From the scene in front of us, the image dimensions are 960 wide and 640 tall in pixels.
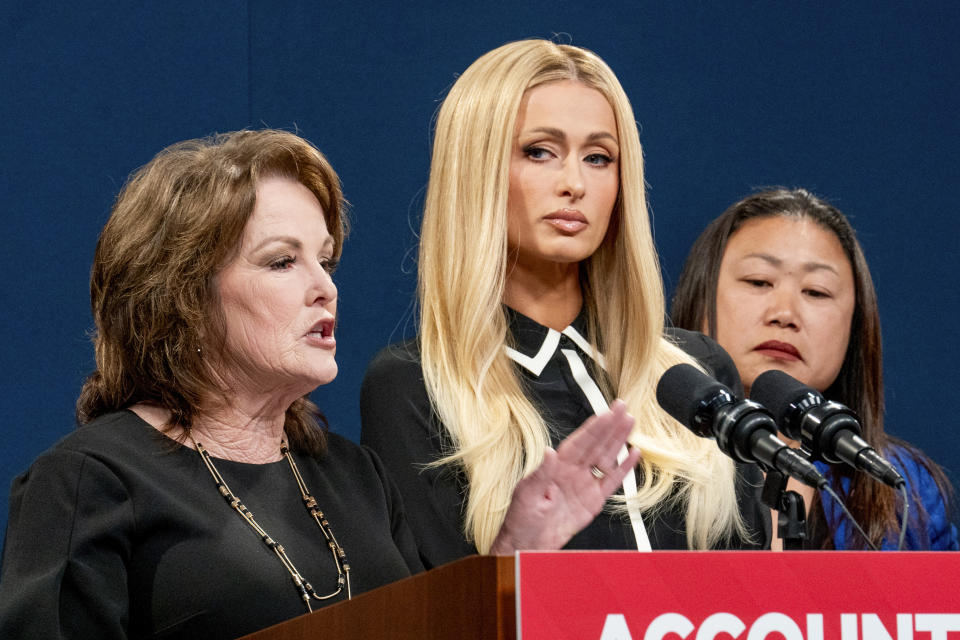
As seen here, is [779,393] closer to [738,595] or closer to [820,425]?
[820,425]

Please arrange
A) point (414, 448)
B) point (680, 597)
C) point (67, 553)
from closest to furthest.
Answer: point (680, 597) < point (67, 553) < point (414, 448)

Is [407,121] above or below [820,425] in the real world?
above

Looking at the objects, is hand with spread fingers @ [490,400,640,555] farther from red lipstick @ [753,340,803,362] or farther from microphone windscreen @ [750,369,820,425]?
red lipstick @ [753,340,803,362]

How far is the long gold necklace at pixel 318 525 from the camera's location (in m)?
1.55

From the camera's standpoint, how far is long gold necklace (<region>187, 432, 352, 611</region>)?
5.09 ft

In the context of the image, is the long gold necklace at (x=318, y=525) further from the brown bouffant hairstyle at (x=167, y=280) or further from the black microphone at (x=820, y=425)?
the black microphone at (x=820, y=425)

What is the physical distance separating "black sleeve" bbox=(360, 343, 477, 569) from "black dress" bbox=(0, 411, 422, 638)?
0.91 ft

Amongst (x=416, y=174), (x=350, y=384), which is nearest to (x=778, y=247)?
(x=416, y=174)

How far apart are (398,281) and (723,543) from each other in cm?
104

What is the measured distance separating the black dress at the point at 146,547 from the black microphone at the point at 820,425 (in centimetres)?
57

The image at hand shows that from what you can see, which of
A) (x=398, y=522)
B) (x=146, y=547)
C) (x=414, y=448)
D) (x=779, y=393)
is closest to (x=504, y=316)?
(x=414, y=448)

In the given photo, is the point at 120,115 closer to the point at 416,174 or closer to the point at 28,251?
the point at 28,251

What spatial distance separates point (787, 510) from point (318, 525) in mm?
620

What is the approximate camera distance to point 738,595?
96 centimetres
